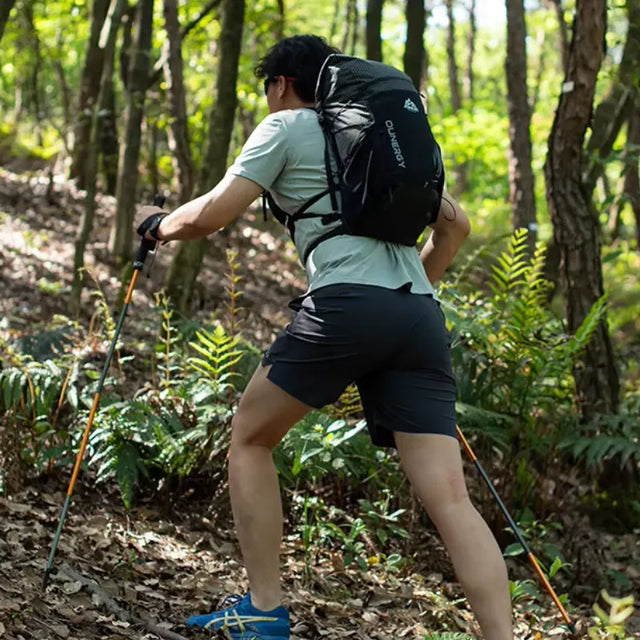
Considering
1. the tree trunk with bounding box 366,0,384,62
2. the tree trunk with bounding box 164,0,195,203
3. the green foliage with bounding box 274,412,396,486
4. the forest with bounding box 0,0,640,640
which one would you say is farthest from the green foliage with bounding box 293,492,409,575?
the tree trunk with bounding box 366,0,384,62

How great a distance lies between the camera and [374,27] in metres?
9.52

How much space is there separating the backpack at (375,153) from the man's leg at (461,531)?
2.50 feet

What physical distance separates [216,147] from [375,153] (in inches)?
221

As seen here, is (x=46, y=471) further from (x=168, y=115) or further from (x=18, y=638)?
(x=168, y=115)

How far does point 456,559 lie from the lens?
3.02 meters

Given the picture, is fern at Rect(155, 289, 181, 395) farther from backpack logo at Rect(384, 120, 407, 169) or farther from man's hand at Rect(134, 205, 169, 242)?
backpack logo at Rect(384, 120, 407, 169)

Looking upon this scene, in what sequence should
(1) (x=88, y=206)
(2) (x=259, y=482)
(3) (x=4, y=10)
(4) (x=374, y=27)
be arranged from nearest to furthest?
(2) (x=259, y=482)
(3) (x=4, y=10)
(1) (x=88, y=206)
(4) (x=374, y=27)

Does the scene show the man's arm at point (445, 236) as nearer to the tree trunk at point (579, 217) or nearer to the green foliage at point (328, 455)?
the green foliage at point (328, 455)

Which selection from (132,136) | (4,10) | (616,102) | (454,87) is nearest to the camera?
(4,10)

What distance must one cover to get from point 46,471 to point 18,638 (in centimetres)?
192

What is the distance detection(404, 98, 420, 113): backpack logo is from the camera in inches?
117

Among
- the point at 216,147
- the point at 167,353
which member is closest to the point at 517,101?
the point at 216,147

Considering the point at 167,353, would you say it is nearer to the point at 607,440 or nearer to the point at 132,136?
the point at 607,440

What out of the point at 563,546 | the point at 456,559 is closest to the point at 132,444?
the point at 456,559
